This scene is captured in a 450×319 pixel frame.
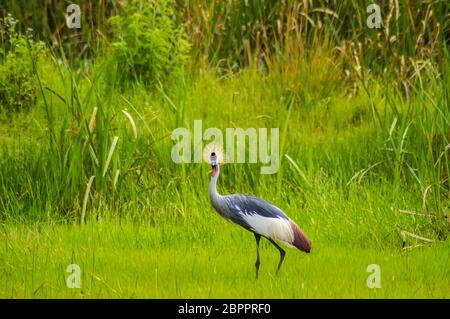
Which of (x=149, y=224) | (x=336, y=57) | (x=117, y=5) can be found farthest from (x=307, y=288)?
(x=117, y=5)

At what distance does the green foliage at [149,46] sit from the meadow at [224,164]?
0.7 inches

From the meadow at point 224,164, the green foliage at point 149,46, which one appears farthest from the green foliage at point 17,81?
the green foliage at point 149,46

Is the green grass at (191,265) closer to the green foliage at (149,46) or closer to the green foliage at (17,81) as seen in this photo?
the green foliage at (17,81)

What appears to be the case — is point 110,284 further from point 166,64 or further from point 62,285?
point 166,64

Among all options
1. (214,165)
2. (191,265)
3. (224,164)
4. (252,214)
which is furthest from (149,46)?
(252,214)

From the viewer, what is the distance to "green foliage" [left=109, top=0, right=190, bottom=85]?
773 centimetres

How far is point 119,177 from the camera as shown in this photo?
20.1 ft

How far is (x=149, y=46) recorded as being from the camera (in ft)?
25.6

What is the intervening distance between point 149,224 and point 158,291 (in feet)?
4.79

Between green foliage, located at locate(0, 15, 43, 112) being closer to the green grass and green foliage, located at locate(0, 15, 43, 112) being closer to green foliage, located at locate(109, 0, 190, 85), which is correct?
green foliage, located at locate(109, 0, 190, 85)

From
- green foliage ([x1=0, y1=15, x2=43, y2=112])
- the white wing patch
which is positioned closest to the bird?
the white wing patch

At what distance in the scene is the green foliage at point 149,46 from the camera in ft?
25.4

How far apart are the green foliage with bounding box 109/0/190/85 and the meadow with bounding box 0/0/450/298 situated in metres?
0.02

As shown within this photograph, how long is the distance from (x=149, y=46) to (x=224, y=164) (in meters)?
1.71
